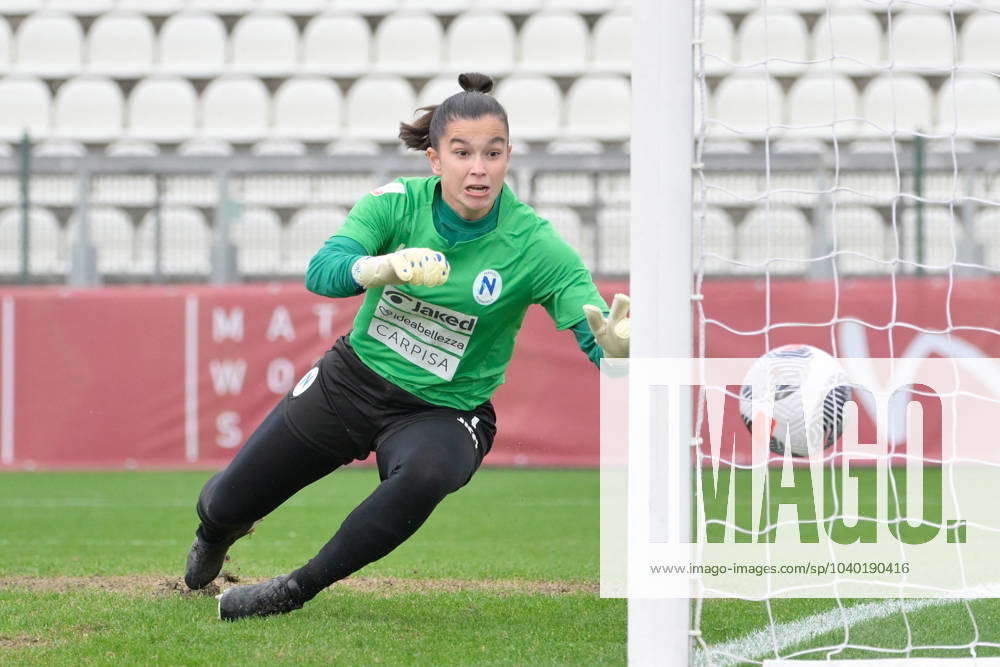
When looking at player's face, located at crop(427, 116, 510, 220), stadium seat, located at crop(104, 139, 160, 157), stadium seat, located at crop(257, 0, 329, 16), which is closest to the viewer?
player's face, located at crop(427, 116, 510, 220)

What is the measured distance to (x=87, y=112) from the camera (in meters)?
15.1

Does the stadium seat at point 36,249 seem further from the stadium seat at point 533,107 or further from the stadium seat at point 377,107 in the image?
the stadium seat at point 533,107

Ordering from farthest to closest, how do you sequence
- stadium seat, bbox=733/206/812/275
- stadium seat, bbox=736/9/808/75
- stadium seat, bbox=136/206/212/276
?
stadium seat, bbox=736/9/808/75 → stadium seat, bbox=136/206/212/276 → stadium seat, bbox=733/206/812/275

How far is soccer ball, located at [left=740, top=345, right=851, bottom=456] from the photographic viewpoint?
4.55m

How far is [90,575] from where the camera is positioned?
5.02 meters

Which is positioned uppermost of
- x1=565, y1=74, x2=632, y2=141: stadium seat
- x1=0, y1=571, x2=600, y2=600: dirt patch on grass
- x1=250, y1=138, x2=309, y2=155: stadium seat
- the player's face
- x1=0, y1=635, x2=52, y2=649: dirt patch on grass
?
x1=565, y1=74, x2=632, y2=141: stadium seat

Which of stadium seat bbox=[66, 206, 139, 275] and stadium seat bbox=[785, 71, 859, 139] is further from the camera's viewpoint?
stadium seat bbox=[785, 71, 859, 139]

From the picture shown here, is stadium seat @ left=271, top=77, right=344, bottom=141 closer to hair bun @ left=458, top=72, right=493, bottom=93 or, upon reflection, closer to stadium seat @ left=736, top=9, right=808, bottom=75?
stadium seat @ left=736, top=9, right=808, bottom=75

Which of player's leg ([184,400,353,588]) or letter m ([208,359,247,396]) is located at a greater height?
letter m ([208,359,247,396])

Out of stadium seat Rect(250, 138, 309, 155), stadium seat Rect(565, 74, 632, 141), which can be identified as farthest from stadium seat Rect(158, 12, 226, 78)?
stadium seat Rect(565, 74, 632, 141)

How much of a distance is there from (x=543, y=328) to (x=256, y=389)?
257 cm

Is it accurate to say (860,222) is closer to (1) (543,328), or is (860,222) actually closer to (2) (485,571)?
(1) (543,328)

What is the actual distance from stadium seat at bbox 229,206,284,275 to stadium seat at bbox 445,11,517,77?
13.6ft

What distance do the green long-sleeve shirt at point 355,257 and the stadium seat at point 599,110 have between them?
1094 cm
